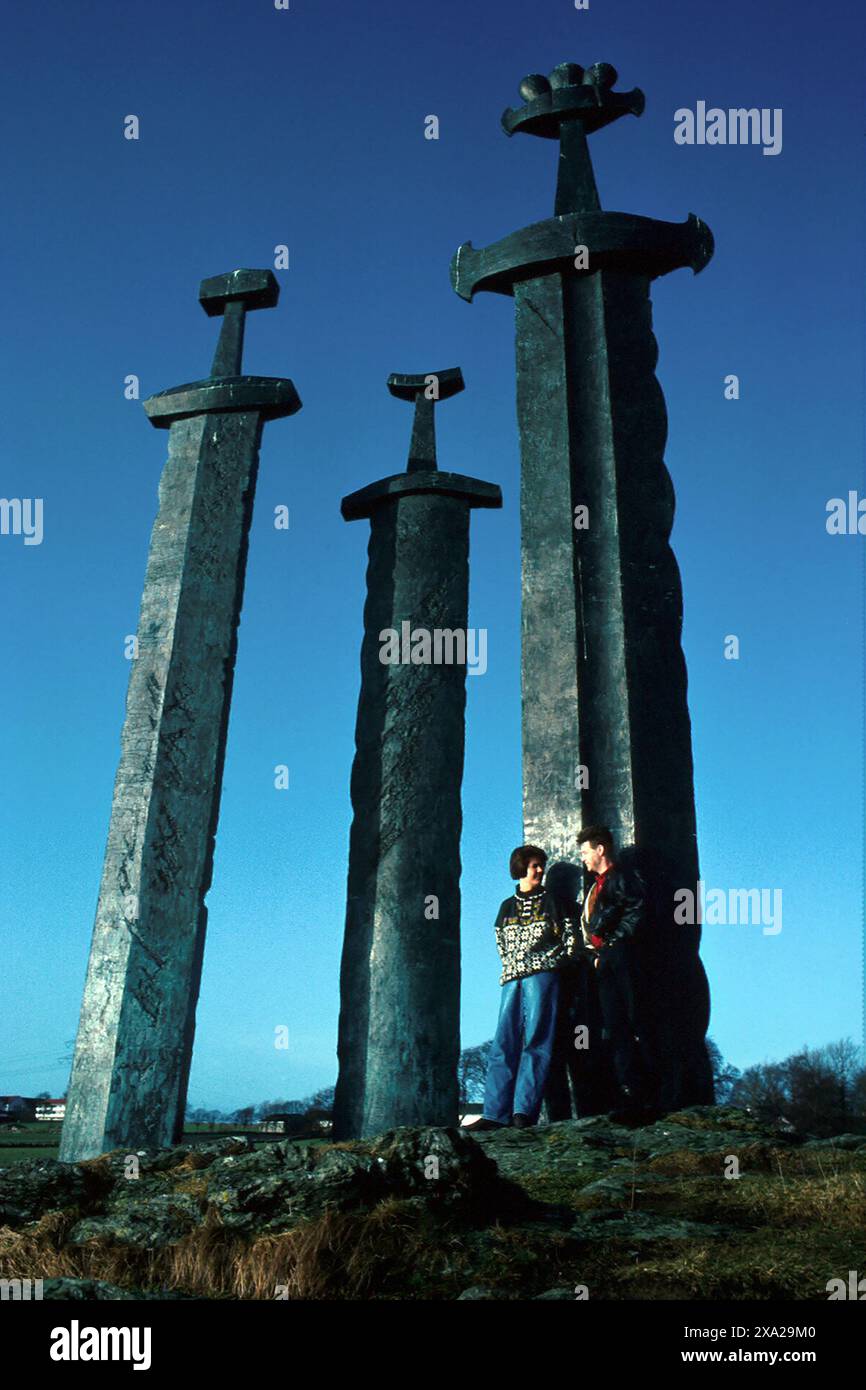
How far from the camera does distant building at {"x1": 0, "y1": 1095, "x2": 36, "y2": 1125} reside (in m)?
26.6

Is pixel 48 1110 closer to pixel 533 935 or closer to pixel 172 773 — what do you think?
pixel 172 773

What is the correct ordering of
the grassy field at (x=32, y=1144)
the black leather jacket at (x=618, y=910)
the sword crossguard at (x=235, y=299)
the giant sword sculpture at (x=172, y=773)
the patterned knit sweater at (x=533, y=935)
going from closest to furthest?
the black leather jacket at (x=618, y=910) < the patterned knit sweater at (x=533, y=935) < the giant sword sculpture at (x=172, y=773) < the sword crossguard at (x=235, y=299) < the grassy field at (x=32, y=1144)

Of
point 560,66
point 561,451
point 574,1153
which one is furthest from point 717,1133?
point 560,66

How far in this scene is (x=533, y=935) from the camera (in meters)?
8.68

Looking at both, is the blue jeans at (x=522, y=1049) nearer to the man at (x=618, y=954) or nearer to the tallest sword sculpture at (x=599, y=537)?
the man at (x=618, y=954)

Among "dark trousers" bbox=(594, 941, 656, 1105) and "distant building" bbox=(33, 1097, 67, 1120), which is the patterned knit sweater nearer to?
"dark trousers" bbox=(594, 941, 656, 1105)

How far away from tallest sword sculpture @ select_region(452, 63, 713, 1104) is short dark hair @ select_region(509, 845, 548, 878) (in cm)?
80

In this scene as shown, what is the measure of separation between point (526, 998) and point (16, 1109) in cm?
2352

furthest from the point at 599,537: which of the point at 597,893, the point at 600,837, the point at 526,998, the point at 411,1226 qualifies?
the point at 411,1226

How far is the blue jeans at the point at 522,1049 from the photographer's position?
8.44m

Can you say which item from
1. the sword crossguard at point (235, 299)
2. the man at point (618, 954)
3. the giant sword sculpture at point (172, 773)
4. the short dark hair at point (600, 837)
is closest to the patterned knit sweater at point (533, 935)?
the man at point (618, 954)

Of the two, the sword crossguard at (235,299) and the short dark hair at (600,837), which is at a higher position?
the sword crossguard at (235,299)

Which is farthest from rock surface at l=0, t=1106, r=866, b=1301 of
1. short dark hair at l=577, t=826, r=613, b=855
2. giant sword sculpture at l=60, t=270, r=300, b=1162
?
giant sword sculpture at l=60, t=270, r=300, b=1162
